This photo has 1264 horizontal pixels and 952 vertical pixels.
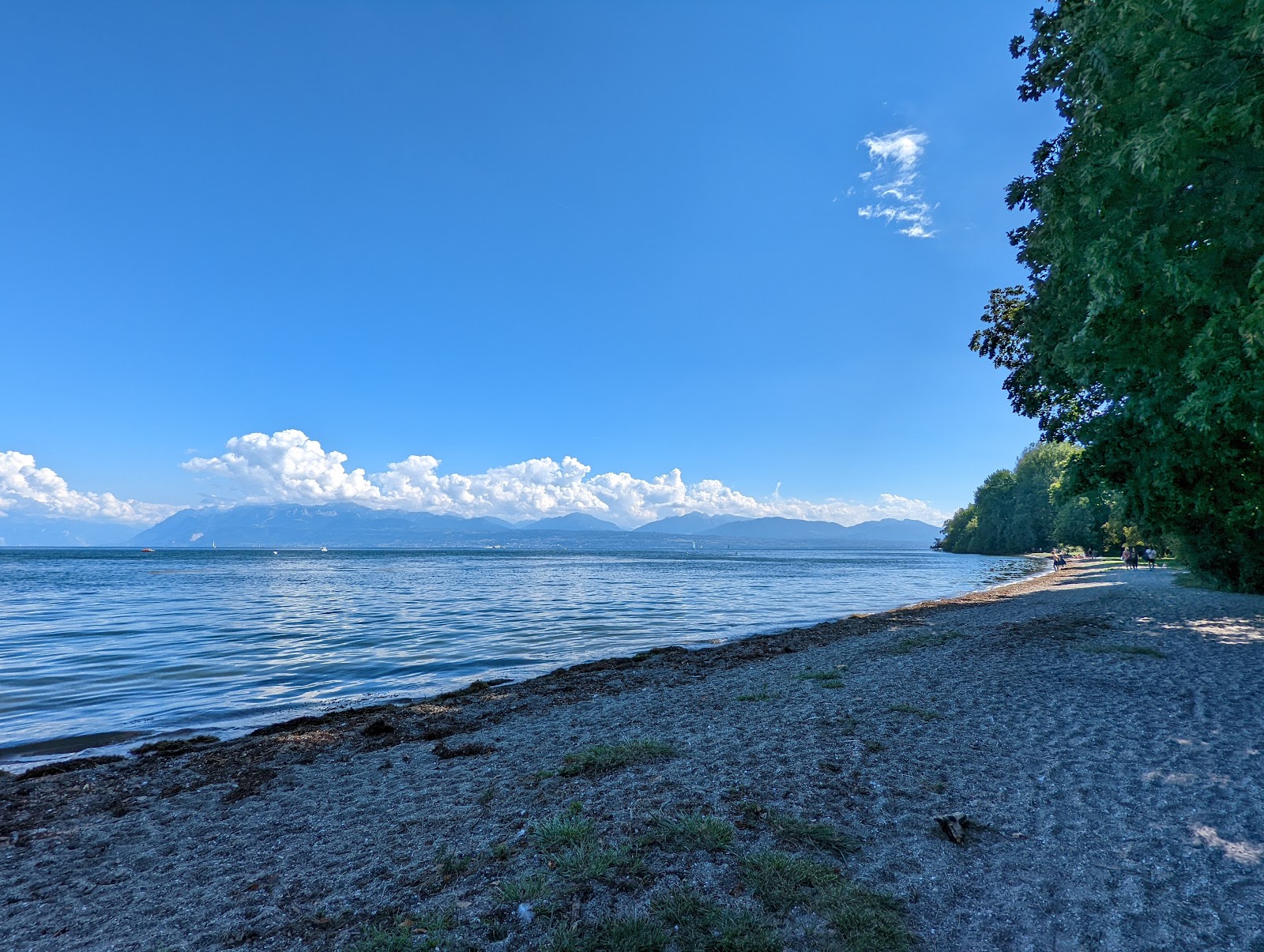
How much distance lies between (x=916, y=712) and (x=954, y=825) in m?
4.17

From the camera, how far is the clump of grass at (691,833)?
4770mm

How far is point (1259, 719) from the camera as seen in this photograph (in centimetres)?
802

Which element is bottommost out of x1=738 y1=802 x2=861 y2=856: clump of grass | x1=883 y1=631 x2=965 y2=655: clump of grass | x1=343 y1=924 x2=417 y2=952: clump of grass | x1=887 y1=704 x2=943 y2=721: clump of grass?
x1=883 y1=631 x2=965 y2=655: clump of grass

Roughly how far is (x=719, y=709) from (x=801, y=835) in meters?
5.14

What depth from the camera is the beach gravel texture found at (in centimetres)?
396

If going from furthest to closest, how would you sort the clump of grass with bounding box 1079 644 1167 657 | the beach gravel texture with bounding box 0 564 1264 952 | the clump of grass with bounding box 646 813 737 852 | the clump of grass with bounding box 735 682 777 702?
1. the clump of grass with bounding box 1079 644 1167 657
2. the clump of grass with bounding box 735 682 777 702
3. the clump of grass with bounding box 646 813 737 852
4. the beach gravel texture with bounding box 0 564 1264 952

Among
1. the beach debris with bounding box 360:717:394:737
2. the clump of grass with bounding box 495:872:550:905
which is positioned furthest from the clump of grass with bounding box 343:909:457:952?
the beach debris with bounding box 360:717:394:737

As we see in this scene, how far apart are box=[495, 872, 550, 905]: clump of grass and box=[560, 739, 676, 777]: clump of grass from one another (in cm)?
246

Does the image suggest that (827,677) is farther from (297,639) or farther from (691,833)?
(297,639)

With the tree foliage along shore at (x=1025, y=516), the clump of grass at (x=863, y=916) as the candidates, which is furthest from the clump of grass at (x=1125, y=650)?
the tree foliage along shore at (x=1025, y=516)

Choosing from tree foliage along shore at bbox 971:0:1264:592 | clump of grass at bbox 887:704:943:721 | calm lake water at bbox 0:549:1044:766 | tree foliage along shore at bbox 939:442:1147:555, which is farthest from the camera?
tree foliage along shore at bbox 939:442:1147:555

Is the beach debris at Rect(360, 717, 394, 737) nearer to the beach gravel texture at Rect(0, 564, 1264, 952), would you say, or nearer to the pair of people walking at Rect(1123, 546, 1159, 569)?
the beach gravel texture at Rect(0, 564, 1264, 952)

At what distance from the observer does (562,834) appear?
201 inches

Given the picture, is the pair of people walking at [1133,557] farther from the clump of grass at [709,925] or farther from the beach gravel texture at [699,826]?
the clump of grass at [709,925]
